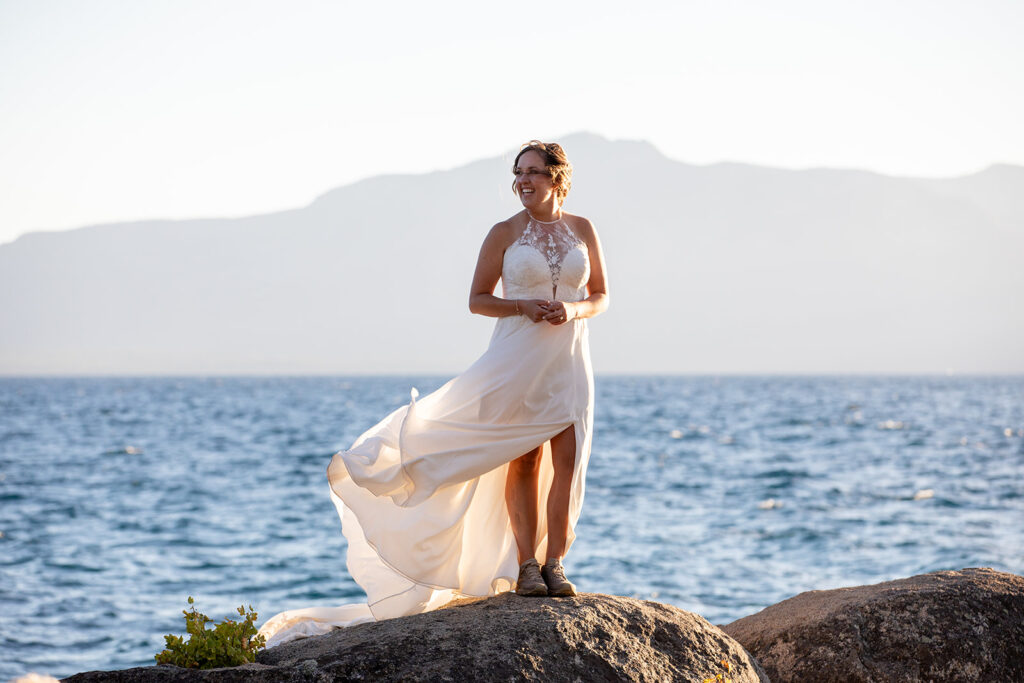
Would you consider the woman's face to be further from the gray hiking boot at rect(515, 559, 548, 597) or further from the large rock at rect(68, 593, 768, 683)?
the large rock at rect(68, 593, 768, 683)

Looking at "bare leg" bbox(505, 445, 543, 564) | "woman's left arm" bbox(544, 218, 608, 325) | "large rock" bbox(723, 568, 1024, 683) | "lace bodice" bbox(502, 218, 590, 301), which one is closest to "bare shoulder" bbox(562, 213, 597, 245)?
"woman's left arm" bbox(544, 218, 608, 325)

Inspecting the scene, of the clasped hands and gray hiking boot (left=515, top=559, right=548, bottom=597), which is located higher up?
the clasped hands

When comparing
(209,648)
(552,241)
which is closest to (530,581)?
(209,648)

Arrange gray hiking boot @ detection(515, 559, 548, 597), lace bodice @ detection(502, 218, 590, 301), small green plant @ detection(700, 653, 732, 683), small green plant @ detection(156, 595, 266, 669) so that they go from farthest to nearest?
1. lace bodice @ detection(502, 218, 590, 301)
2. gray hiking boot @ detection(515, 559, 548, 597)
3. small green plant @ detection(700, 653, 732, 683)
4. small green plant @ detection(156, 595, 266, 669)

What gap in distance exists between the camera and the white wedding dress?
5777 millimetres

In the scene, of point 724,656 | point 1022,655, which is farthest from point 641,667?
point 1022,655

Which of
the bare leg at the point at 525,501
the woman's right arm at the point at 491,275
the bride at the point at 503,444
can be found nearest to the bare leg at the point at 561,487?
the bride at the point at 503,444

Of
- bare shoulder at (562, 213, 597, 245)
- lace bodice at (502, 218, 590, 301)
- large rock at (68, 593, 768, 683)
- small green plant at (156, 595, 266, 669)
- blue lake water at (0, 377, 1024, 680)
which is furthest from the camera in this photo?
blue lake water at (0, 377, 1024, 680)

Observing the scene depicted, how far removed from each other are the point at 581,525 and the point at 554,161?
1480cm

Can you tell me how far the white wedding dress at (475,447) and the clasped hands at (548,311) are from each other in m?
0.14

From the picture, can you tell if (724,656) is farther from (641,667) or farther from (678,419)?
(678,419)

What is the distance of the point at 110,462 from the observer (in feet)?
108

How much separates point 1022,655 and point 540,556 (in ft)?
9.94

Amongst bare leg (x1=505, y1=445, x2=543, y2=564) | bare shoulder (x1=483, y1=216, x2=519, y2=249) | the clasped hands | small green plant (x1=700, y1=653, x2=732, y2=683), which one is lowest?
small green plant (x1=700, y1=653, x2=732, y2=683)
